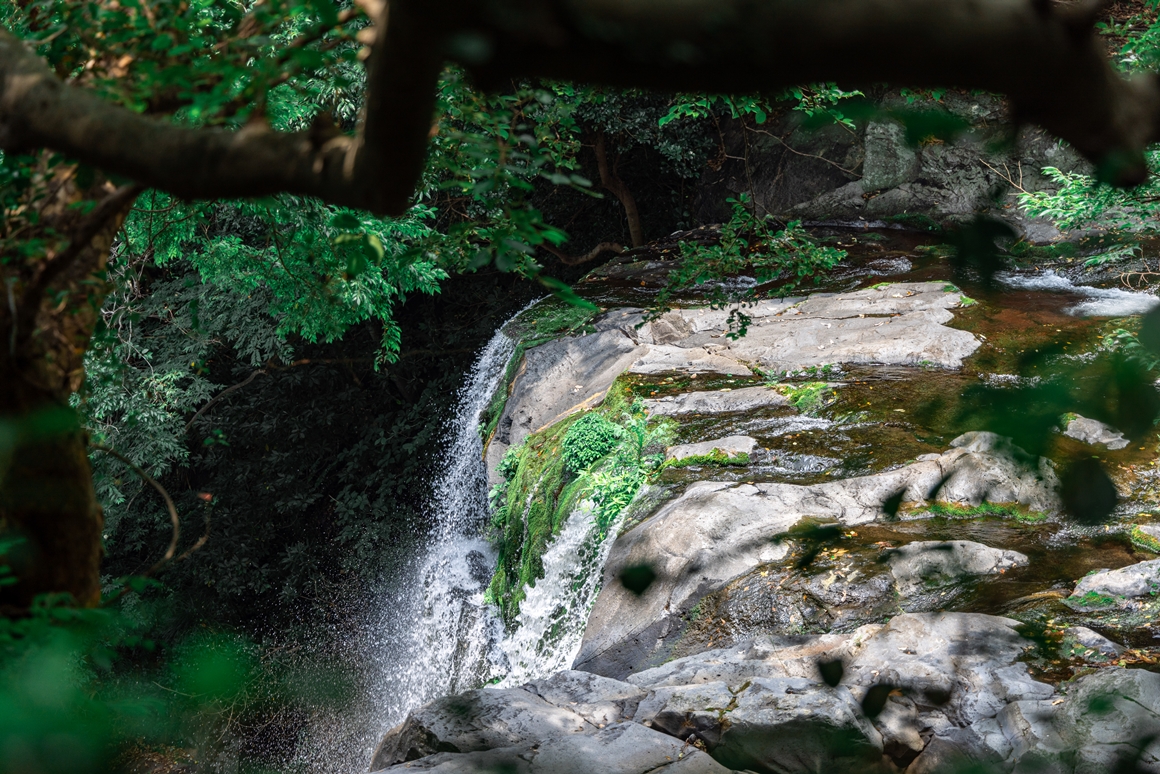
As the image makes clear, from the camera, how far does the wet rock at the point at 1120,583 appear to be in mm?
4625

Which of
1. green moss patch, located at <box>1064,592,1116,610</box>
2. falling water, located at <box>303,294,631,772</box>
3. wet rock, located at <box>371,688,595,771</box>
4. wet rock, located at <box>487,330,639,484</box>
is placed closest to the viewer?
wet rock, located at <box>371,688,595,771</box>

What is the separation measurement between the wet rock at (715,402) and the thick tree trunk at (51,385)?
5.86m

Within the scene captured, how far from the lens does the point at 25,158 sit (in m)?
2.11

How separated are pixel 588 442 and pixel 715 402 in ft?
4.49

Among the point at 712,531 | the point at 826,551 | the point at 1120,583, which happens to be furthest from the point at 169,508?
the point at 1120,583

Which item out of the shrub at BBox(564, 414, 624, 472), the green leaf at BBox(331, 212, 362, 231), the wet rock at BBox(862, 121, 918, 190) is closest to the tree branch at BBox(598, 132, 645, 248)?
the wet rock at BBox(862, 121, 918, 190)

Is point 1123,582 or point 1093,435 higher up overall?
point 1123,582

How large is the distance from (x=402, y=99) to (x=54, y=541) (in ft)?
5.05

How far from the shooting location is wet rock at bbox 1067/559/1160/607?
4.62 meters

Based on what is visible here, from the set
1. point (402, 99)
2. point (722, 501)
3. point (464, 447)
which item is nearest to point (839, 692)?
point (722, 501)

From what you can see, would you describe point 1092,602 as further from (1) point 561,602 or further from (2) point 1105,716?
(1) point 561,602

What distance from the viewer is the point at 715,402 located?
25.5 feet

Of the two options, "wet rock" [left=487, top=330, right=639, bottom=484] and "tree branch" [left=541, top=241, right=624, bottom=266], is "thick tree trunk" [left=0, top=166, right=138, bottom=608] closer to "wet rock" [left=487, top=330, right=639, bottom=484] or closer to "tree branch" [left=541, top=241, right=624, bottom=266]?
"wet rock" [left=487, top=330, right=639, bottom=484]

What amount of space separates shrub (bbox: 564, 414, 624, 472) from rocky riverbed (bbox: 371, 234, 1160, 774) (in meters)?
0.04
